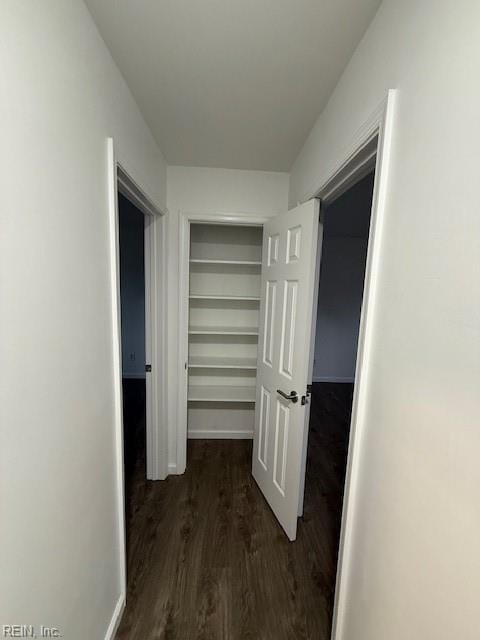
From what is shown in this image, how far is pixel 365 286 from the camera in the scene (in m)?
1.02

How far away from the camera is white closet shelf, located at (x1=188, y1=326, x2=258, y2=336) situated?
271cm

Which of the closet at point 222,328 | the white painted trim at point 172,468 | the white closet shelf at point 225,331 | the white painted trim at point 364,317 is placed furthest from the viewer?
the closet at point 222,328

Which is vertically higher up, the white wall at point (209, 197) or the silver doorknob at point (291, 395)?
the white wall at point (209, 197)

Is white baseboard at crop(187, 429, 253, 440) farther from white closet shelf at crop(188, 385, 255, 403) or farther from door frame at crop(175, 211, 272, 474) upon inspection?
door frame at crop(175, 211, 272, 474)

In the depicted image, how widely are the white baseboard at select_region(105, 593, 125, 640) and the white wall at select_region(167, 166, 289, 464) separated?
1248 millimetres

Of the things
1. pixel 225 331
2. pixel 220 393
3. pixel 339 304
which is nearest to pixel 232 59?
pixel 225 331

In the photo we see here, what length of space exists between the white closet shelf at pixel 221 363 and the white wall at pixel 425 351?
1.77 m

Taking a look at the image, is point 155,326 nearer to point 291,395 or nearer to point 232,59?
point 291,395

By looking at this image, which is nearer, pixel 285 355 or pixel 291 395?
pixel 291 395

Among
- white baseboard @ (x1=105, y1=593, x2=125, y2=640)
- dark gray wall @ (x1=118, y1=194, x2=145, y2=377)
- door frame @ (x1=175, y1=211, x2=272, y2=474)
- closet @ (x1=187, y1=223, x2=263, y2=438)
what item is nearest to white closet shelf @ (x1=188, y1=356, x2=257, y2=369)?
closet @ (x1=187, y1=223, x2=263, y2=438)

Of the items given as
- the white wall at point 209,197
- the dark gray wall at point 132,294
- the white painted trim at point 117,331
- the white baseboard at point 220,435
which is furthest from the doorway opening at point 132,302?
the white painted trim at point 117,331

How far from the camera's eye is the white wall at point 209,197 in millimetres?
2307

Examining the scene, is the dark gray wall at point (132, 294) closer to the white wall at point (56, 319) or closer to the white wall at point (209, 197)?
the white wall at point (209, 197)

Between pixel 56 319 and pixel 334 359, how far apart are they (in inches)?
189
